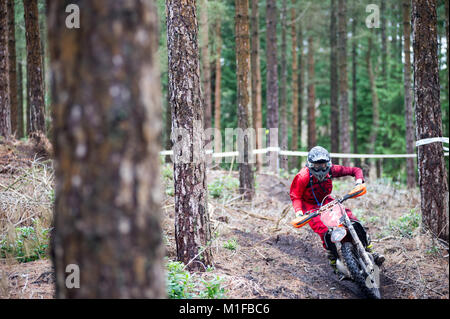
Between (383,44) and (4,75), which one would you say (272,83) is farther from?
(383,44)

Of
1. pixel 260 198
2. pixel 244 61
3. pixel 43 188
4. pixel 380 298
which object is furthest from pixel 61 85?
pixel 260 198

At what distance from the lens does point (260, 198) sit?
11055mm

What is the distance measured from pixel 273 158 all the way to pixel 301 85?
12529 millimetres

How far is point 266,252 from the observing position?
7031 mm

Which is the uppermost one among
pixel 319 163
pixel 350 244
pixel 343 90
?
pixel 343 90

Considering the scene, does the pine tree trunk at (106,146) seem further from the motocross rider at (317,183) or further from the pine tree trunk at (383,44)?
the pine tree trunk at (383,44)

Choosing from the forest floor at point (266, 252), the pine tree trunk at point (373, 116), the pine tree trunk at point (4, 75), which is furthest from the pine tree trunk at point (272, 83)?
the pine tree trunk at point (373, 116)

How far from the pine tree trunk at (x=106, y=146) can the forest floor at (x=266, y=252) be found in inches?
94.8

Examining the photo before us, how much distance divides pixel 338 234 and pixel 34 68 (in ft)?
31.4

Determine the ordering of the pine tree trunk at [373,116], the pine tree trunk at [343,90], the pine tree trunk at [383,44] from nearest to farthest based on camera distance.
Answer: the pine tree trunk at [343,90]
the pine tree trunk at [373,116]
the pine tree trunk at [383,44]

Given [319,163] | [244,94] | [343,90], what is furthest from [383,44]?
[319,163]

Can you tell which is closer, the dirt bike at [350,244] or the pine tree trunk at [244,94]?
the dirt bike at [350,244]

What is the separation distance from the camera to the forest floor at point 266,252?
16.6ft
